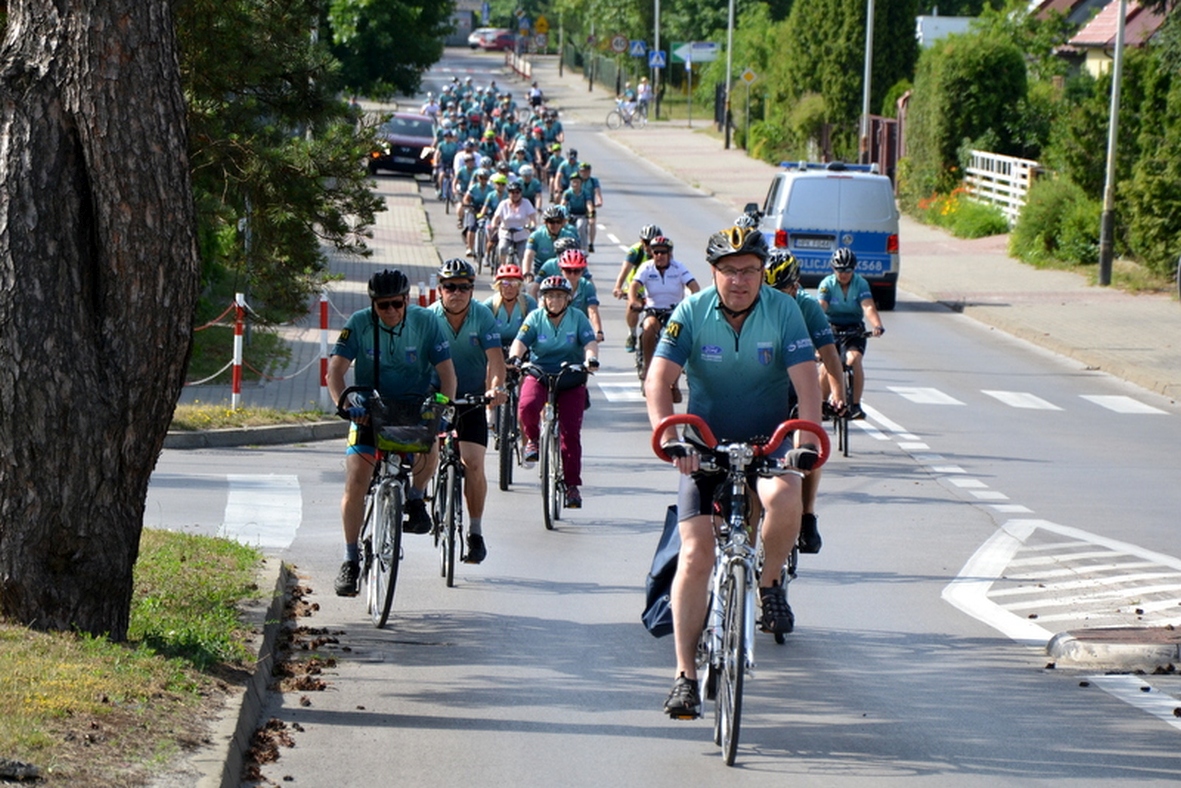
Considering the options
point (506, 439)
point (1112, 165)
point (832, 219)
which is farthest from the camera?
point (1112, 165)

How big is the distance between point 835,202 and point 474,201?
7.58 metres

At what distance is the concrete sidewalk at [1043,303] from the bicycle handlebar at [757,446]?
15797 mm

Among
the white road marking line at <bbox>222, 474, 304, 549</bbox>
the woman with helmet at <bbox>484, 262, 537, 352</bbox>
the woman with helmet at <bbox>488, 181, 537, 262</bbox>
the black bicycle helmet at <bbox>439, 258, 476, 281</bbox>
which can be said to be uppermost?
the black bicycle helmet at <bbox>439, 258, 476, 281</bbox>

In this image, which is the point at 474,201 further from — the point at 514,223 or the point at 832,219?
the point at 832,219

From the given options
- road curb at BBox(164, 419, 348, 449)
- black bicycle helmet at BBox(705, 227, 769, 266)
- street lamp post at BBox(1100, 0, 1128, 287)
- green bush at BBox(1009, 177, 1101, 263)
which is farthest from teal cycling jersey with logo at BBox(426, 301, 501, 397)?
green bush at BBox(1009, 177, 1101, 263)

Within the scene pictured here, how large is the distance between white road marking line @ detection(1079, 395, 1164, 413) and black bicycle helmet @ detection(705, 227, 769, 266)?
45.5 ft

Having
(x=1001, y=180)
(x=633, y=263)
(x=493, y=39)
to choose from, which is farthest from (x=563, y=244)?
(x=493, y=39)

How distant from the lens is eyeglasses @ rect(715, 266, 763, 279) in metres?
7.20

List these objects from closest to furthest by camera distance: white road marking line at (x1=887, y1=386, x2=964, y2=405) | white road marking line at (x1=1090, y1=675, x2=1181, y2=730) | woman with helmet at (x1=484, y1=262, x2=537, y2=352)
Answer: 1. white road marking line at (x1=1090, y1=675, x2=1181, y2=730)
2. woman with helmet at (x1=484, y1=262, x2=537, y2=352)
3. white road marking line at (x1=887, y1=386, x2=964, y2=405)

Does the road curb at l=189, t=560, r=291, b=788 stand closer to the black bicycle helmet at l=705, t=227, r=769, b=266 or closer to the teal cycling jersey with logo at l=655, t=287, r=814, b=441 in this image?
the teal cycling jersey with logo at l=655, t=287, r=814, b=441

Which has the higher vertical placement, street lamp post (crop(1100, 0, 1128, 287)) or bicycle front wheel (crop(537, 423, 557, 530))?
street lamp post (crop(1100, 0, 1128, 287))

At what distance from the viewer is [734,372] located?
7.27 metres

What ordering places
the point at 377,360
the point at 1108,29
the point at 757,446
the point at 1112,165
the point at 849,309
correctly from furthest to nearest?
the point at 1108,29, the point at 1112,165, the point at 849,309, the point at 377,360, the point at 757,446

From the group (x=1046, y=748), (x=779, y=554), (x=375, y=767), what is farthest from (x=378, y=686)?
(x=1046, y=748)
